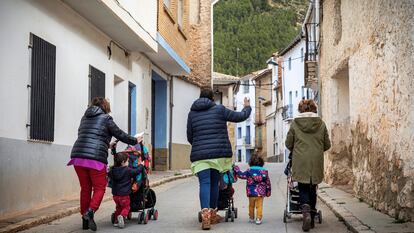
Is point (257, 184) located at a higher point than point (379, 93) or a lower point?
lower

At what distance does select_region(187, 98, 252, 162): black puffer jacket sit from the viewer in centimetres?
869

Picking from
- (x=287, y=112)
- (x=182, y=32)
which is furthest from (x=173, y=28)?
(x=287, y=112)

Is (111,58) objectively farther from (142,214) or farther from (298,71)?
(298,71)

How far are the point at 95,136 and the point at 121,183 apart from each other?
82cm

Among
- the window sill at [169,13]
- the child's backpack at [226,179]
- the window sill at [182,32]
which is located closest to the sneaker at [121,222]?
the child's backpack at [226,179]

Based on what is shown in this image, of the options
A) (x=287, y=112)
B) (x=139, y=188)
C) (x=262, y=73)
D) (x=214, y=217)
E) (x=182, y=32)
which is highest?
(x=262, y=73)

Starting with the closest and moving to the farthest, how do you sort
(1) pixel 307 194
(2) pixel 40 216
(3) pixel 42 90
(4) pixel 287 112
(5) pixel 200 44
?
1. (1) pixel 307 194
2. (2) pixel 40 216
3. (3) pixel 42 90
4. (5) pixel 200 44
5. (4) pixel 287 112

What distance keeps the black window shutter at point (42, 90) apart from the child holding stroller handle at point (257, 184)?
354 centimetres

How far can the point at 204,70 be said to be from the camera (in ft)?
97.5

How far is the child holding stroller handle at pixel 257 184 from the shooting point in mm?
8984

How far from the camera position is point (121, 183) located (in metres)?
8.71

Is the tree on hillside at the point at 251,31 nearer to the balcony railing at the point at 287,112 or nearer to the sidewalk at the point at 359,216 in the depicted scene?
the balcony railing at the point at 287,112

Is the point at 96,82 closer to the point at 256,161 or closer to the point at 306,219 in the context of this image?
the point at 256,161

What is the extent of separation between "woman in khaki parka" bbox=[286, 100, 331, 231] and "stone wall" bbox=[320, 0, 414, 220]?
115cm
